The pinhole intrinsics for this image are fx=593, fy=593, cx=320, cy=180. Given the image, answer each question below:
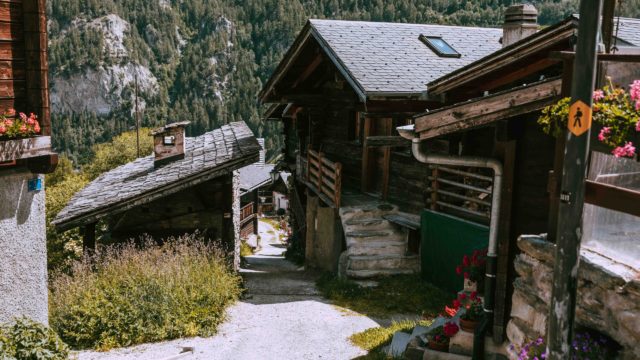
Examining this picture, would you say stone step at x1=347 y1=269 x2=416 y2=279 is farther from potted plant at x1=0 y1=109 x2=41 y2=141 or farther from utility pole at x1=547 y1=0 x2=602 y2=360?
utility pole at x1=547 y1=0 x2=602 y2=360

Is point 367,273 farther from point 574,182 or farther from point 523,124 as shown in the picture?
point 574,182

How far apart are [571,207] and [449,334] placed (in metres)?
4.32

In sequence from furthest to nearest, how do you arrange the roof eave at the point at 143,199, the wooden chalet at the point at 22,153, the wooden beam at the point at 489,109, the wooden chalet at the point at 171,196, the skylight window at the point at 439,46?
1. the skylight window at the point at 439,46
2. the wooden chalet at the point at 171,196
3. the roof eave at the point at 143,199
4. the wooden chalet at the point at 22,153
5. the wooden beam at the point at 489,109

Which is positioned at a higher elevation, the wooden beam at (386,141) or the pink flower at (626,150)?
the pink flower at (626,150)

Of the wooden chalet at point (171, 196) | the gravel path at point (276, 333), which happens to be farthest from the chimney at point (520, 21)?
the gravel path at point (276, 333)

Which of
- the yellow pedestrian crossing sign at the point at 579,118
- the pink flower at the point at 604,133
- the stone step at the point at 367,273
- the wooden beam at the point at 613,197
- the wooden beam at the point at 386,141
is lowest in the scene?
the stone step at the point at 367,273

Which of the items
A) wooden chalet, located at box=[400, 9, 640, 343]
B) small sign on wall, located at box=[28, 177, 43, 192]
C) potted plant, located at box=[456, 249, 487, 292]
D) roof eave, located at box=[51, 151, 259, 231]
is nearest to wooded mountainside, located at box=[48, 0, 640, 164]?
roof eave, located at box=[51, 151, 259, 231]

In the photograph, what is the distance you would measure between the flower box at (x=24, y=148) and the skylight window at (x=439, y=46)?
396 inches

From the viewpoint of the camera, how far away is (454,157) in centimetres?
704

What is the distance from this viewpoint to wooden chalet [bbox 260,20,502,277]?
12820 mm

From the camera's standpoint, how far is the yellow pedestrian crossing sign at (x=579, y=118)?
3.03 meters

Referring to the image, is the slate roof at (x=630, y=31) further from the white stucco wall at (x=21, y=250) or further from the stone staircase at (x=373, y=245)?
the white stucco wall at (x=21, y=250)

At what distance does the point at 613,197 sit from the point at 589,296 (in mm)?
741

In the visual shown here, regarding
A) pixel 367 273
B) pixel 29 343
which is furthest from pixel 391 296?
pixel 29 343
